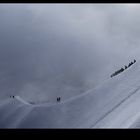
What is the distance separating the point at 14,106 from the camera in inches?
146

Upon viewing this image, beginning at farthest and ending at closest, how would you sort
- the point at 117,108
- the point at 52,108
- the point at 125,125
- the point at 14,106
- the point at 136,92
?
the point at 14,106, the point at 52,108, the point at 136,92, the point at 117,108, the point at 125,125

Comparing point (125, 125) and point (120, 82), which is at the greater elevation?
point (120, 82)

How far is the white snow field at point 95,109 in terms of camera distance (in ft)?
6.33

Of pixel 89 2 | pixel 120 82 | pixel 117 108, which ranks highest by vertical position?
pixel 120 82

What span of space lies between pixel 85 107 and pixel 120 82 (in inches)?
27.5

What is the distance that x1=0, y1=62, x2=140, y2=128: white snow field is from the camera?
6.33 feet

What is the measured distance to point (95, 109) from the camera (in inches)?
96.4
